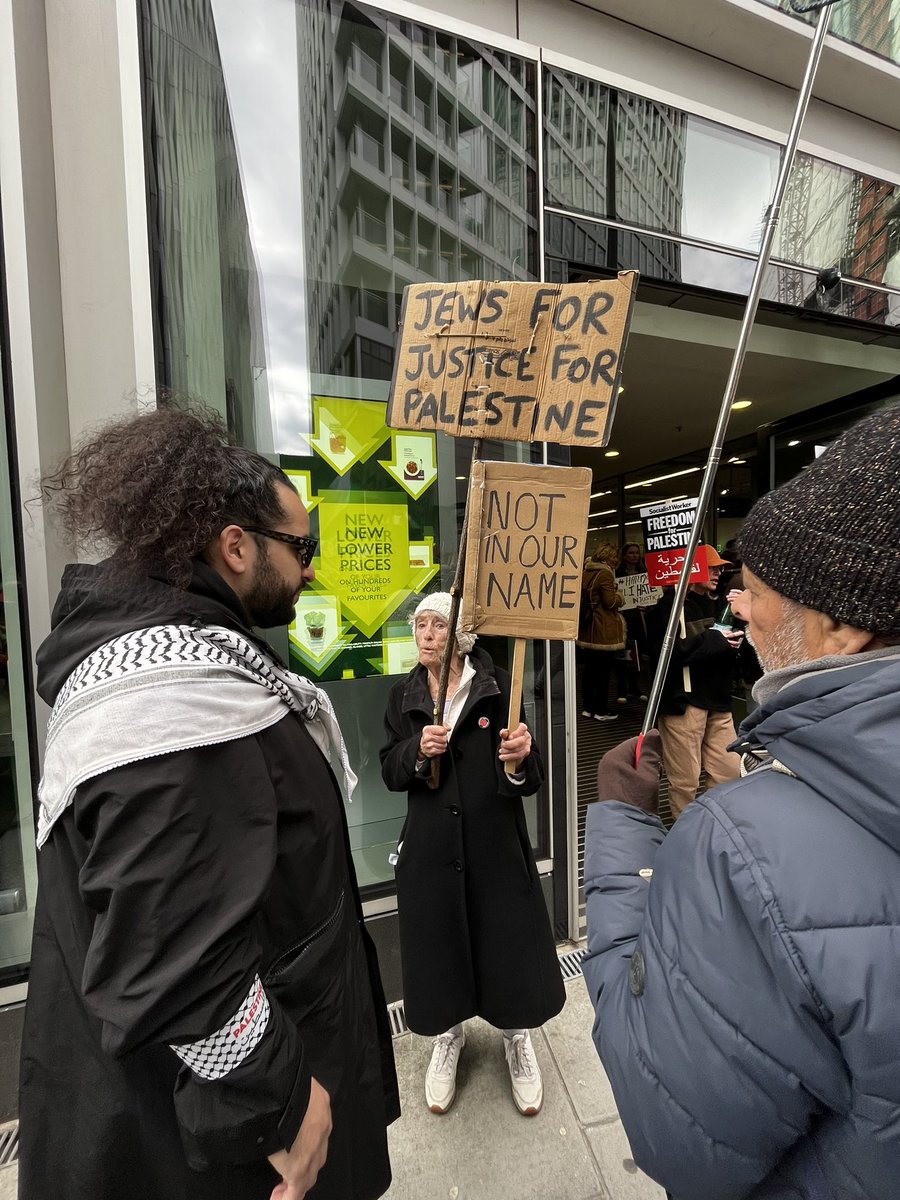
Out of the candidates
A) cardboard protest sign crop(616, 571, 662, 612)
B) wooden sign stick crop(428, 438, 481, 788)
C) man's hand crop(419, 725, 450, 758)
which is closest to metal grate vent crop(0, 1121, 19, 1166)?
man's hand crop(419, 725, 450, 758)

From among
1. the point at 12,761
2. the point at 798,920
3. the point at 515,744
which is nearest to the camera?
the point at 798,920

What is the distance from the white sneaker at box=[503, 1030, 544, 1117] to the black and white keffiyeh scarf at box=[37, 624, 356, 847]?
2065 millimetres

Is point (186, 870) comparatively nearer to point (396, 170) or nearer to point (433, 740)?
point (433, 740)

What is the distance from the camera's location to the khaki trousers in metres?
3.73

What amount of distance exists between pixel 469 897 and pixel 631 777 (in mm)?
1060

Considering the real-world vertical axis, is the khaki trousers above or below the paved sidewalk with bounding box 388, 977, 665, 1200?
above

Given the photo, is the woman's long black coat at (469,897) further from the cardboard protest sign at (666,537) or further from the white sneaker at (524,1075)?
the cardboard protest sign at (666,537)

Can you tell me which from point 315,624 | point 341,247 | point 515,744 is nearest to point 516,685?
point 515,744

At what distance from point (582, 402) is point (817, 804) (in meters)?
1.16

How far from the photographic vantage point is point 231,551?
121cm

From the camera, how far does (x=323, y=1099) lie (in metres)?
1.08

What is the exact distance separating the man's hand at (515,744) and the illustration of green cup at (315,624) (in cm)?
132

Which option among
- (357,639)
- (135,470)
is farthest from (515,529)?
(357,639)

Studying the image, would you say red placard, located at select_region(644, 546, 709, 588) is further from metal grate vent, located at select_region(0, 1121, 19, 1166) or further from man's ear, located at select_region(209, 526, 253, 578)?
metal grate vent, located at select_region(0, 1121, 19, 1166)
